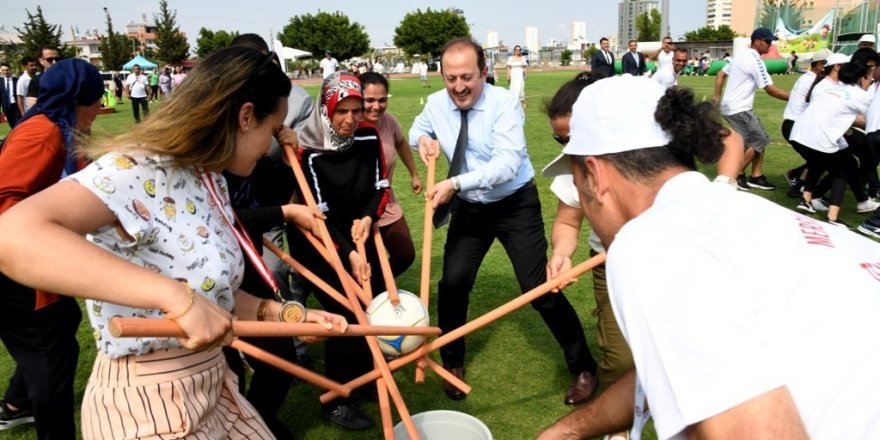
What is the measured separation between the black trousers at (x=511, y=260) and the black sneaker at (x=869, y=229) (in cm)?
462

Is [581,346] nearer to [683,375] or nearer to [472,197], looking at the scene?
[472,197]

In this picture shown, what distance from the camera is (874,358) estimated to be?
125 centimetres

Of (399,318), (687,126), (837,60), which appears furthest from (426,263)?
(837,60)

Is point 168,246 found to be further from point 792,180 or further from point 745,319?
point 792,180

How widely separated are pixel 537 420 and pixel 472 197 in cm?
145

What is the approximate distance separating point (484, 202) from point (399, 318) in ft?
4.40

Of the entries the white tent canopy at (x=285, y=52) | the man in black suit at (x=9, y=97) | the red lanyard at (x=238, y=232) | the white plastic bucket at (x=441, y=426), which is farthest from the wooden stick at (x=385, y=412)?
the man in black suit at (x=9, y=97)

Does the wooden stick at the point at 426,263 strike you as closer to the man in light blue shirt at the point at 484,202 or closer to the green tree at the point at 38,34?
the man in light blue shirt at the point at 484,202

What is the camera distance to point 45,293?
112 inches

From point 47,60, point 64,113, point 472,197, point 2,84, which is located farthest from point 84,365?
point 2,84

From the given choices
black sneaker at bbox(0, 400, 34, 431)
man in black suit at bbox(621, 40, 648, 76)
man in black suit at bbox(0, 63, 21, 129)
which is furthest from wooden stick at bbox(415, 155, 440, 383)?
man in black suit at bbox(0, 63, 21, 129)

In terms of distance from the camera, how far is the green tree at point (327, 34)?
77.9 metres

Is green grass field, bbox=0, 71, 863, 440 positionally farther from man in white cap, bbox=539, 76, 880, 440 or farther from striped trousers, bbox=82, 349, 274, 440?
man in white cap, bbox=539, 76, 880, 440

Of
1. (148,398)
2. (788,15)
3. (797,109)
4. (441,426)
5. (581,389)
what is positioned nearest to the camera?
(148,398)
